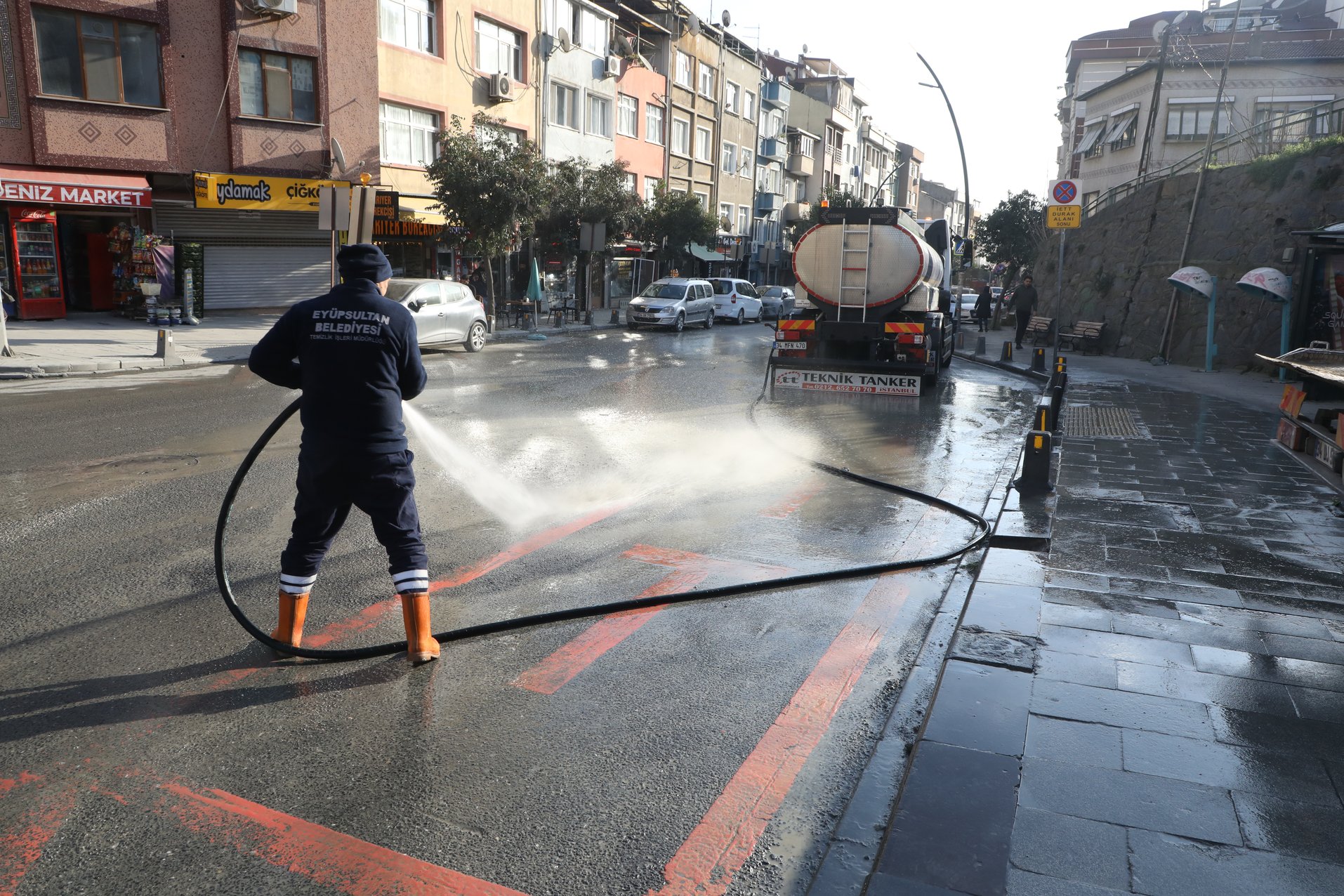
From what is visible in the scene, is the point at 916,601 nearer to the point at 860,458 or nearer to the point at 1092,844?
the point at 1092,844

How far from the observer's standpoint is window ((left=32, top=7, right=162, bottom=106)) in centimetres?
1992

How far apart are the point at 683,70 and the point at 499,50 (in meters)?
16.0

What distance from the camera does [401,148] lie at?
87.7 feet

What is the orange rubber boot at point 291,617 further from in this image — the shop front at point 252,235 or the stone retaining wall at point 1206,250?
the shop front at point 252,235

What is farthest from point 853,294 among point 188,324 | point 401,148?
point 401,148

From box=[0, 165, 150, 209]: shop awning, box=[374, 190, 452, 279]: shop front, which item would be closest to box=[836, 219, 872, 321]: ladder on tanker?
box=[374, 190, 452, 279]: shop front

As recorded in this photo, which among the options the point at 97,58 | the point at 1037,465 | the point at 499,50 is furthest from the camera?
the point at 499,50

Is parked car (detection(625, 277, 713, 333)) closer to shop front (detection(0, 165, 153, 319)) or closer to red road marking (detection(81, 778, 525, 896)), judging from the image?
shop front (detection(0, 165, 153, 319))

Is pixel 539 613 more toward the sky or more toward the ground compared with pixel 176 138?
more toward the ground

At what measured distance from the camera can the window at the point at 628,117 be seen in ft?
127

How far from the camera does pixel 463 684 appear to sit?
4.14m

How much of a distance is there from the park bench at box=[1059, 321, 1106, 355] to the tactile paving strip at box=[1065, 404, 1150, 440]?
36.0 feet

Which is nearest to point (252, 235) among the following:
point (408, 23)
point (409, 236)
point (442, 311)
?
point (409, 236)

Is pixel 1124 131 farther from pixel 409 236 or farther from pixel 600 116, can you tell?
pixel 409 236
